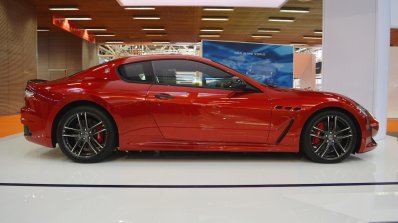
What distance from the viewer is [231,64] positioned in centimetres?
598

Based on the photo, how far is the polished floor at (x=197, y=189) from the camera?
189cm

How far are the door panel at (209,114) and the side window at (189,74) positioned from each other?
0.31 ft

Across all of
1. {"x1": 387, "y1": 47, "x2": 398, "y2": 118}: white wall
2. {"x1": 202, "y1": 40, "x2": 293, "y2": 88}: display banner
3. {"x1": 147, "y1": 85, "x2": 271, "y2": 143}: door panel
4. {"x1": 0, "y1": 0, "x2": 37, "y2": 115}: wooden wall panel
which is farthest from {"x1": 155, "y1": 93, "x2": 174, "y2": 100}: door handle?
{"x1": 0, "y1": 0, "x2": 37, "y2": 115}: wooden wall panel

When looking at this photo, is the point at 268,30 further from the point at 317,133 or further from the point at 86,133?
the point at 86,133

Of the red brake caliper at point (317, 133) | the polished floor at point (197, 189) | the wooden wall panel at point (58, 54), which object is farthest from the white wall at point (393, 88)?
the wooden wall panel at point (58, 54)

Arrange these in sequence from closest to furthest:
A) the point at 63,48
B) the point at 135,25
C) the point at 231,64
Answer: the point at 231,64, the point at 135,25, the point at 63,48

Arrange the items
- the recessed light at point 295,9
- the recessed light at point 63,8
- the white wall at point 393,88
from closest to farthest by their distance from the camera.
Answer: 1. the white wall at point 393,88
2. the recessed light at point 295,9
3. the recessed light at point 63,8

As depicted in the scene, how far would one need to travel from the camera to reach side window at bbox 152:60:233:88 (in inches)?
127

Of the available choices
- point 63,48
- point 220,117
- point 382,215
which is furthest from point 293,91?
point 63,48

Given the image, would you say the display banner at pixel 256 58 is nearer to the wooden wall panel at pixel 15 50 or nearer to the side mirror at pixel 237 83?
the side mirror at pixel 237 83

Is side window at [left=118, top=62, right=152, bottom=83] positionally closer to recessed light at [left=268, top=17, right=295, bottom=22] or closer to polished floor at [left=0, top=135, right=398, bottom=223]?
polished floor at [left=0, top=135, right=398, bottom=223]

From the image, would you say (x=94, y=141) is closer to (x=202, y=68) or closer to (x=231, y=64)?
(x=202, y=68)

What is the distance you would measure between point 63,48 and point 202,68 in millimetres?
18642

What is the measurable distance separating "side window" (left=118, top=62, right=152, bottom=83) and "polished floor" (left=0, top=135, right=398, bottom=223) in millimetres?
804
